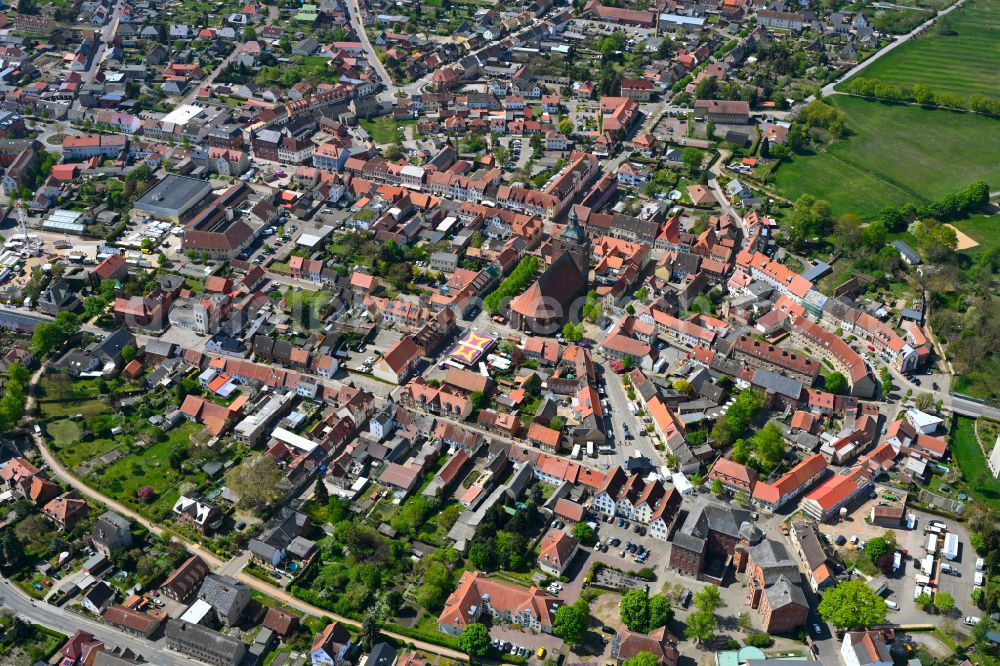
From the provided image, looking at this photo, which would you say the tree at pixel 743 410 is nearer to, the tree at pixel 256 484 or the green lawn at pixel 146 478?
the tree at pixel 256 484

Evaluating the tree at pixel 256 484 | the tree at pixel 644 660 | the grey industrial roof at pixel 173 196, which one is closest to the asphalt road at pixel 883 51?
the grey industrial roof at pixel 173 196

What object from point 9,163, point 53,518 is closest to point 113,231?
point 9,163

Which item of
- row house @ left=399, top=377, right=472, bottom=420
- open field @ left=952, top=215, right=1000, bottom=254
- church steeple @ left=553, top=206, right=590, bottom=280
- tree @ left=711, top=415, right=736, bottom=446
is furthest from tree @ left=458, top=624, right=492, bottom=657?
open field @ left=952, top=215, right=1000, bottom=254

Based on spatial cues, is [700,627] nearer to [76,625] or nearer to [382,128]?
[76,625]

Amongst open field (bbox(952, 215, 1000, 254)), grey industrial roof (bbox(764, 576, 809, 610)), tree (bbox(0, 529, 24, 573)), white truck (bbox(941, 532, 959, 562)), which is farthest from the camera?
open field (bbox(952, 215, 1000, 254))

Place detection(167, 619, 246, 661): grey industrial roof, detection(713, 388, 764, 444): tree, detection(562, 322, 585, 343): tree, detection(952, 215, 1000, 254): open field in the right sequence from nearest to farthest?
1. detection(167, 619, 246, 661): grey industrial roof
2. detection(713, 388, 764, 444): tree
3. detection(562, 322, 585, 343): tree
4. detection(952, 215, 1000, 254): open field

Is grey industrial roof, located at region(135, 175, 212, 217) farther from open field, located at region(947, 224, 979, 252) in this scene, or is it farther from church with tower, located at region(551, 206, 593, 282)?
open field, located at region(947, 224, 979, 252)
